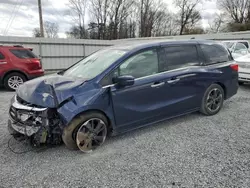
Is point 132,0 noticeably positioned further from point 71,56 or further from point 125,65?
point 125,65

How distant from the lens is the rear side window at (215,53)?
4.29 meters

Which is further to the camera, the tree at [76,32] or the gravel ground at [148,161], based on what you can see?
the tree at [76,32]

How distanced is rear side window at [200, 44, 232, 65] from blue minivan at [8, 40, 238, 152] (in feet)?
0.11

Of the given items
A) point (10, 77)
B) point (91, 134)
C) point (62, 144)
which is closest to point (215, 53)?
point (91, 134)

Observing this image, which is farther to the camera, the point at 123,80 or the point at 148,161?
the point at 123,80

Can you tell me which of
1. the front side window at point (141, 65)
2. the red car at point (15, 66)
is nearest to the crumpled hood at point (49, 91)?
the front side window at point (141, 65)

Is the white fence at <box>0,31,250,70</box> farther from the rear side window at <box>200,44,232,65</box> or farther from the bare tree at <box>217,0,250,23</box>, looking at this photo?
the bare tree at <box>217,0,250,23</box>

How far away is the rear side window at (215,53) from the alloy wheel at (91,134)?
2.78 metres

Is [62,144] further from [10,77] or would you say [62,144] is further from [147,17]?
[147,17]

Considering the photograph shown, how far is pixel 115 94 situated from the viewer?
3049mm

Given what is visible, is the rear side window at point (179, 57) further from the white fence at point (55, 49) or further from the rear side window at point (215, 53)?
the white fence at point (55, 49)

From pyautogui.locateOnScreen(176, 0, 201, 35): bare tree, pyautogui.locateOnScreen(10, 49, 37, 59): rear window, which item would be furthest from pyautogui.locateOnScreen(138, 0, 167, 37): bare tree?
pyautogui.locateOnScreen(10, 49, 37, 59): rear window

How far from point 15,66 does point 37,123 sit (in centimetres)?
522

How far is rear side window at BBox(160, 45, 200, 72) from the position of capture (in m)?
3.64
